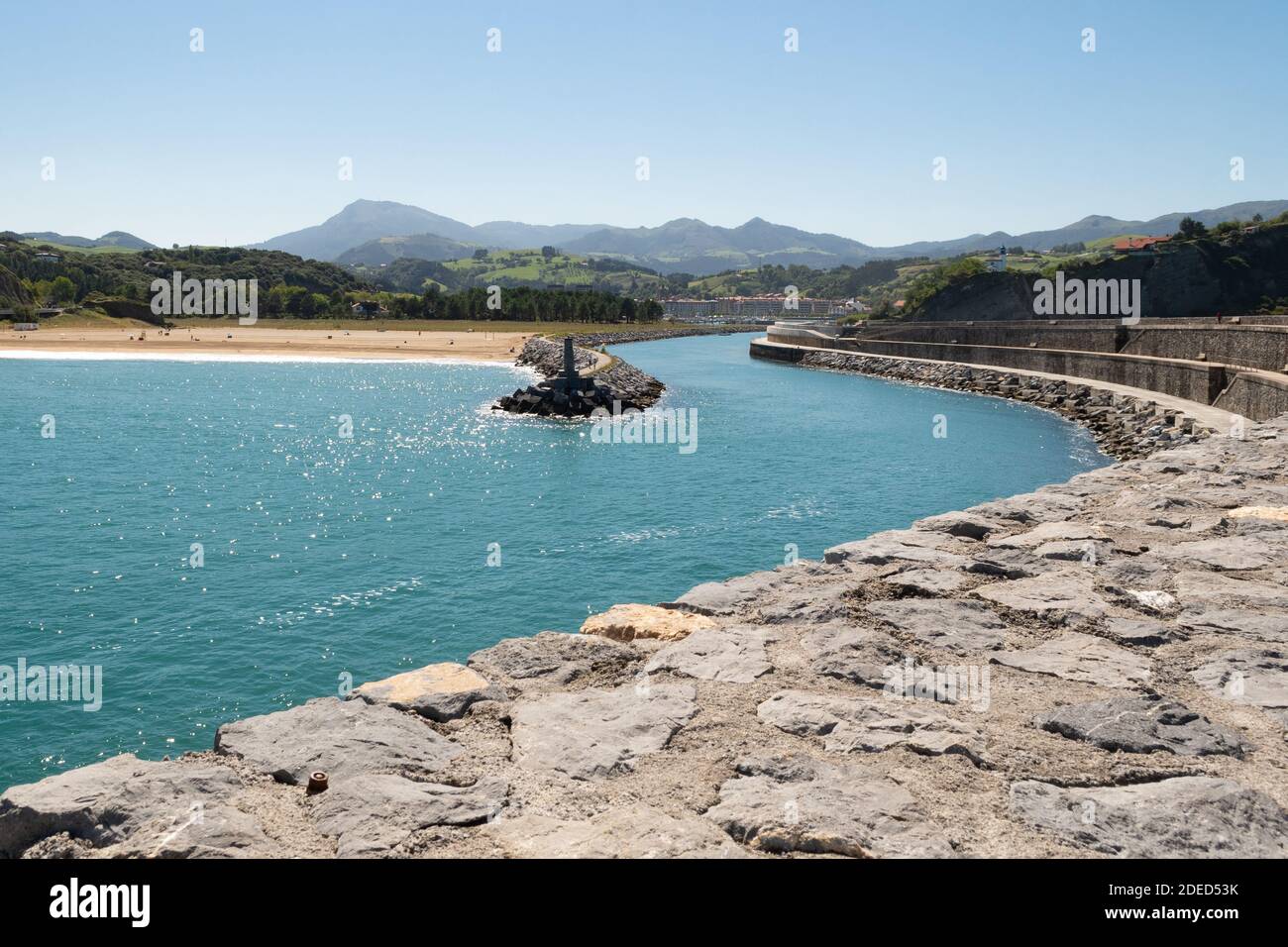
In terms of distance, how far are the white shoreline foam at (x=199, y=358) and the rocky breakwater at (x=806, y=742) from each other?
8112cm

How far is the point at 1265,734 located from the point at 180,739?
10813 millimetres

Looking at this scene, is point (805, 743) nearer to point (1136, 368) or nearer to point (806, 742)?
point (806, 742)

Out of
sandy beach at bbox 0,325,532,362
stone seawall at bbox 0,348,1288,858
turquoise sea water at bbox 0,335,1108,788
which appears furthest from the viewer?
sandy beach at bbox 0,325,532,362

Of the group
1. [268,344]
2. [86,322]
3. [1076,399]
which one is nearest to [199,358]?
[268,344]

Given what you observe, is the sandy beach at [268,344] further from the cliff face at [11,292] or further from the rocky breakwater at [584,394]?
the rocky breakwater at [584,394]

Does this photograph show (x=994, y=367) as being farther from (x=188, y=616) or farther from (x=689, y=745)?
(x=689, y=745)

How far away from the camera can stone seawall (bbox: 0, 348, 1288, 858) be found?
3.71 m

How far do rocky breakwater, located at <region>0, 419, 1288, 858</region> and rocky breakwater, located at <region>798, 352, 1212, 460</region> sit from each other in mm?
23159

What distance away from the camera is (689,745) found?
15.4ft

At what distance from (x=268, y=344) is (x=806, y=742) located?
109m

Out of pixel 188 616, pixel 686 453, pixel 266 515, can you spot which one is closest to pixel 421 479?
pixel 266 515

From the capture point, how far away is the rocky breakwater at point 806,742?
3715mm
